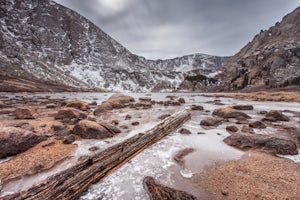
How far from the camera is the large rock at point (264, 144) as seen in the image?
30.1 ft

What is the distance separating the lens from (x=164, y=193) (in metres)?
5.64

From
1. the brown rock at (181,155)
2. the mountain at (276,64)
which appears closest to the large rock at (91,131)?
the brown rock at (181,155)

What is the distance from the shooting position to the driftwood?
463 centimetres

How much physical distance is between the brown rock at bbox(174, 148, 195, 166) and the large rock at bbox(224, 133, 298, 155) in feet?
10.2

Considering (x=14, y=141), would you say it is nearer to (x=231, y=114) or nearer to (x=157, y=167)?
(x=157, y=167)

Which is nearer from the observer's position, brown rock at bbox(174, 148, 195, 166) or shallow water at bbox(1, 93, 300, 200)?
shallow water at bbox(1, 93, 300, 200)

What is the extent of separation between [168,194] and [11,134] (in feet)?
29.7

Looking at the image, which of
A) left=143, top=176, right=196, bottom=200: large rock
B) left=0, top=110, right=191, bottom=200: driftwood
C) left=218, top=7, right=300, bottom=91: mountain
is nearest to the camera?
left=0, top=110, right=191, bottom=200: driftwood

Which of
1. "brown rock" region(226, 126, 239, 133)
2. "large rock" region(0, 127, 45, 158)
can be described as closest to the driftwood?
"large rock" region(0, 127, 45, 158)

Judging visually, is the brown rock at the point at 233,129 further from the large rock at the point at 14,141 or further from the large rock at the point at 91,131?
the large rock at the point at 14,141

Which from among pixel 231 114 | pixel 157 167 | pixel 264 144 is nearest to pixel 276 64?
pixel 231 114

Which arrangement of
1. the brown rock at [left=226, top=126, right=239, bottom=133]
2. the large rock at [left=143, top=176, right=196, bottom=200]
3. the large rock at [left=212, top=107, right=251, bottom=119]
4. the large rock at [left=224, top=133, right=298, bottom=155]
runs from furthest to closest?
the large rock at [left=212, top=107, right=251, bottom=119]
the brown rock at [left=226, top=126, right=239, bottom=133]
the large rock at [left=224, top=133, right=298, bottom=155]
the large rock at [left=143, top=176, right=196, bottom=200]

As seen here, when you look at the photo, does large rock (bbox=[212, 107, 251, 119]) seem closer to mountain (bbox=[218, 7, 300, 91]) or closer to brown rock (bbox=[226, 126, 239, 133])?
brown rock (bbox=[226, 126, 239, 133])

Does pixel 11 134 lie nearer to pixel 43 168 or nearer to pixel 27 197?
pixel 43 168
